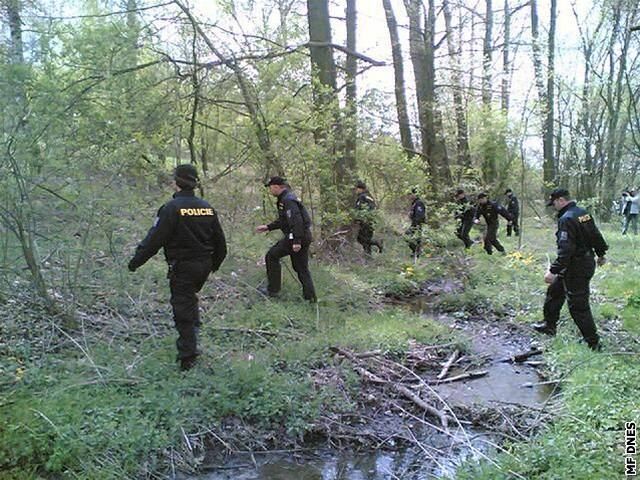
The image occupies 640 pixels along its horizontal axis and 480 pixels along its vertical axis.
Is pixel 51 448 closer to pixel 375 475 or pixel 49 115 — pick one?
pixel 375 475

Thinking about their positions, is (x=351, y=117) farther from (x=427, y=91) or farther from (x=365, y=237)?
(x=427, y=91)

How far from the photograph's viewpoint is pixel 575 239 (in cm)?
611

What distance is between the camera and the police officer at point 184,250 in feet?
16.9

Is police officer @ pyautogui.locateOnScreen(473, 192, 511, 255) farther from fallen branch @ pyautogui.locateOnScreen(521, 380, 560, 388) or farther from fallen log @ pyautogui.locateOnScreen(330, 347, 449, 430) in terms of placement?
fallen log @ pyautogui.locateOnScreen(330, 347, 449, 430)

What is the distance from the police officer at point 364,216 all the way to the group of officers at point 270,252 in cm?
319

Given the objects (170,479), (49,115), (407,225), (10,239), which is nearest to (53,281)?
(10,239)

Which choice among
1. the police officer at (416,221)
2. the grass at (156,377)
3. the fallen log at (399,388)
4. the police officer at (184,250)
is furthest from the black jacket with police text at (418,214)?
the police officer at (184,250)

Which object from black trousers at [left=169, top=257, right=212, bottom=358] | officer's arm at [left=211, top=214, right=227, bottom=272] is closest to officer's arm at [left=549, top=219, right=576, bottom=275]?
officer's arm at [left=211, top=214, right=227, bottom=272]

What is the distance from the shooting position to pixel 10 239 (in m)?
5.57

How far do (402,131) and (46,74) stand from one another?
Result: 12.0m

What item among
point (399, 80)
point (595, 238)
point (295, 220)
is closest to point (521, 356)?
point (595, 238)

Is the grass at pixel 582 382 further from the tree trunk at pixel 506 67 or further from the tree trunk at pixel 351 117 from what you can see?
the tree trunk at pixel 506 67

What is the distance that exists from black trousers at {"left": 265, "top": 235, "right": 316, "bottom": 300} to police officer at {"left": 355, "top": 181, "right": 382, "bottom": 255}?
10.0ft

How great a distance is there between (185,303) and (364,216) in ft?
19.7
